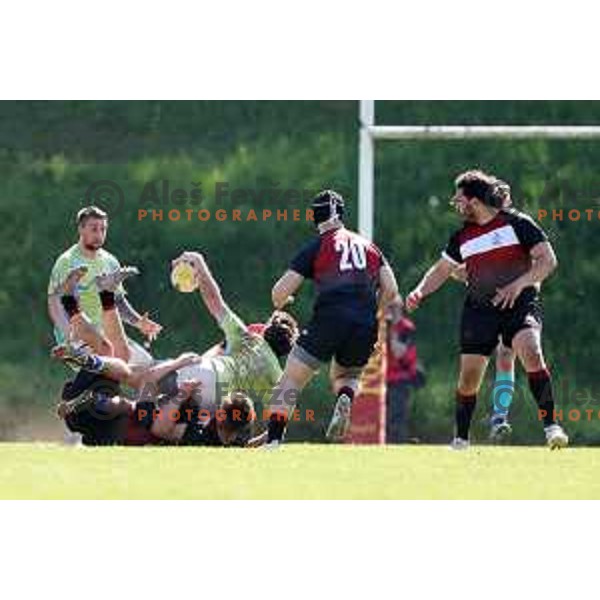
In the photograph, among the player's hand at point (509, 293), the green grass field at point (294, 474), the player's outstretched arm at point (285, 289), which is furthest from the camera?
the player's hand at point (509, 293)

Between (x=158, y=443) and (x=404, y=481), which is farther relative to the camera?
(x=158, y=443)

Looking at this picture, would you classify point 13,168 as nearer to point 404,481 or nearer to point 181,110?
point 181,110

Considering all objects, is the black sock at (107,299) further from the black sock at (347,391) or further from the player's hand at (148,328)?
the black sock at (347,391)

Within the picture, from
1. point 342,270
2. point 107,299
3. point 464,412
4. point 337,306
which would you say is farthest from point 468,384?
point 107,299

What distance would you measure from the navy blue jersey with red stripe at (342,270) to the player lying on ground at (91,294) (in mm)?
1587

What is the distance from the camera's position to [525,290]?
13.0 m

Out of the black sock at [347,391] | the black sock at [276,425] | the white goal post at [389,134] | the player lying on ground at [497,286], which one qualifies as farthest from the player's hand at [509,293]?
the white goal post at [389,134]

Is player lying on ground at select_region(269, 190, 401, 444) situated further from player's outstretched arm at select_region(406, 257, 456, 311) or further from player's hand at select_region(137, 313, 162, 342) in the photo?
player's hand at select_region(137, 313, 162, 342)

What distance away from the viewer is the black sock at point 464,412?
519 inches

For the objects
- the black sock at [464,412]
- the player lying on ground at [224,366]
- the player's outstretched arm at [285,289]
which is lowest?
the black sock at [464,412]

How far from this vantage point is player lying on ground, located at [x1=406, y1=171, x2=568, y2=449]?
12914 millimetres

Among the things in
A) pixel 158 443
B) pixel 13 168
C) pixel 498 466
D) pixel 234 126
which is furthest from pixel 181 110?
pixel 498 466

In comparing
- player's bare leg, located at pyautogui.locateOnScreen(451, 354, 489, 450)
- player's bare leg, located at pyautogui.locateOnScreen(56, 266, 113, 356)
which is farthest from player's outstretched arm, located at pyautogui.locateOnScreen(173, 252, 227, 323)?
player's bare leg, located at pyautogui.locateOnScreen(451, 354, 489, 450)

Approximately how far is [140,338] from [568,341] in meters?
4.47
